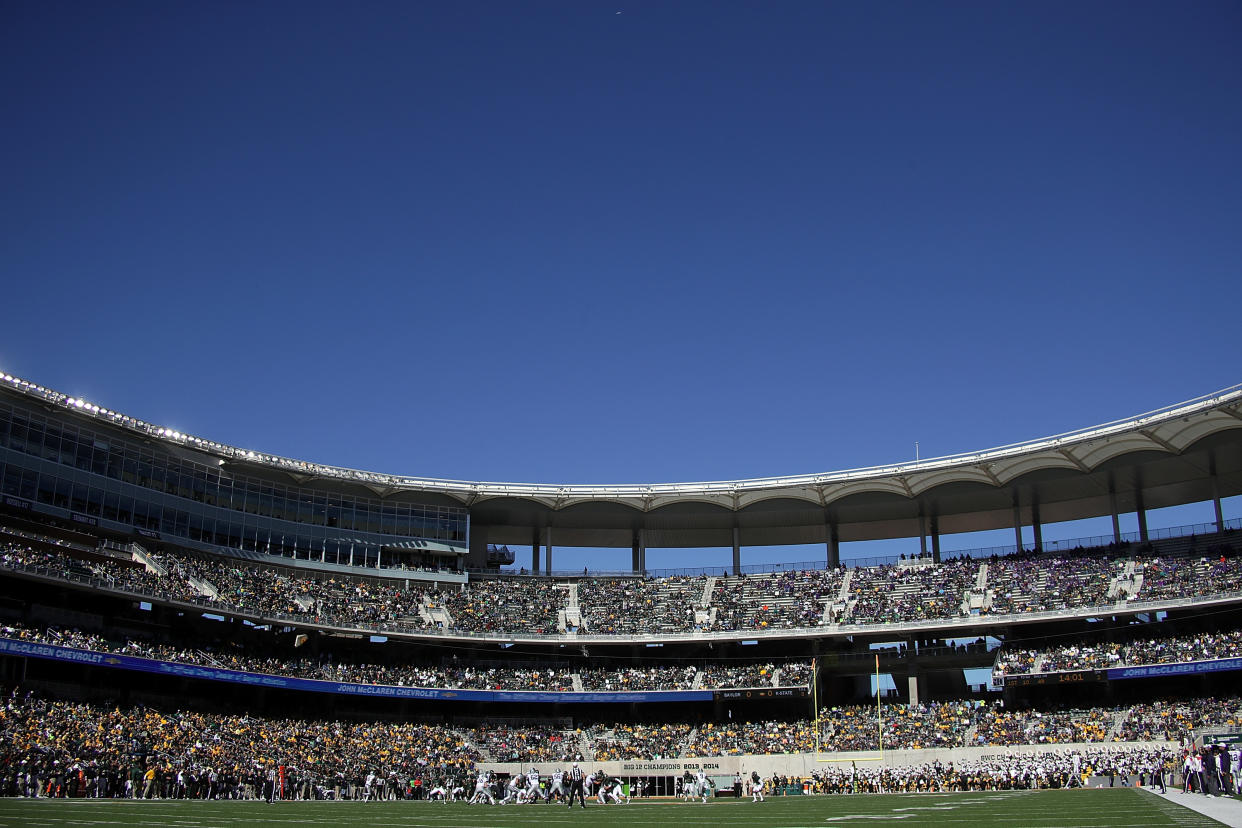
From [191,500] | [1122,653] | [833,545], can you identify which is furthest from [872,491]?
[191,500]

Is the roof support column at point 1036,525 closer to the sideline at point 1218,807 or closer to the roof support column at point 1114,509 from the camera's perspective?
the roof support column at point 1114,509

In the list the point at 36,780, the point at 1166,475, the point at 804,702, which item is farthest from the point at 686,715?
the point at 36,780

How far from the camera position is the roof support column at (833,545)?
76812mm

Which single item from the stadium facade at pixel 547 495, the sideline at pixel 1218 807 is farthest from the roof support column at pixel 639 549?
the sideline at pixel 1218 807

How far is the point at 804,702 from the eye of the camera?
220ft

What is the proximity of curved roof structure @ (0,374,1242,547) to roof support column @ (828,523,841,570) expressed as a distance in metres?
0.29

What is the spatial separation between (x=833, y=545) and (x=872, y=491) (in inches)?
343

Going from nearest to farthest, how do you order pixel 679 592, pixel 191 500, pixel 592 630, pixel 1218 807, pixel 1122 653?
pixel 1218 807 → pixel 1122 653 → pixel 191 500 → pixel 592 630 → pixel 679 592

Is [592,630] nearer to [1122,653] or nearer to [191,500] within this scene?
[191,500]

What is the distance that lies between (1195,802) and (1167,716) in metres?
28.6

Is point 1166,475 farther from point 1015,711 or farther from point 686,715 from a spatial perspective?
point 686,715

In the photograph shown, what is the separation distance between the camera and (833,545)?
3071 inches

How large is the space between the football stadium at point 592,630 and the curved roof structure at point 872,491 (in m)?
0.25

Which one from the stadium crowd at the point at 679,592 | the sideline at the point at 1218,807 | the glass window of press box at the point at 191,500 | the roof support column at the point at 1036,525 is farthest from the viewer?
the roof support column at the point at 1036,525
